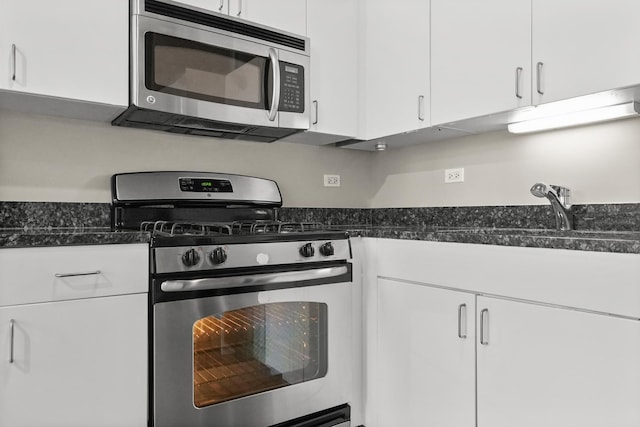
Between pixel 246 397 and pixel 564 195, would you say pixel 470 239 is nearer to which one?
pixel 564 195

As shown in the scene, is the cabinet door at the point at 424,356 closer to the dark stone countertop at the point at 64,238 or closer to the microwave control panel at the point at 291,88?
the microwave control panel at the point at 291,88

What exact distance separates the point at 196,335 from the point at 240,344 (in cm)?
18

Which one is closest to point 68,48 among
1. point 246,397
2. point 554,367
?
point 246,397

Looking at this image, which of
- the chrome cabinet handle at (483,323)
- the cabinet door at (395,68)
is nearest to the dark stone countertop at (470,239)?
the chrome cabinet handle at (483,323)

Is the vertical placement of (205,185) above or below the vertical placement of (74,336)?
above

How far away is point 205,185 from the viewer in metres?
2.12

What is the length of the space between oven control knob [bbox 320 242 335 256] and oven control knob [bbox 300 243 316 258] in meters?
Result: 0.05

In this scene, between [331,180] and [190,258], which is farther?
[331,180]

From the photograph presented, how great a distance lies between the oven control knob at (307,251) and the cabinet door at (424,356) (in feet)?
1.20

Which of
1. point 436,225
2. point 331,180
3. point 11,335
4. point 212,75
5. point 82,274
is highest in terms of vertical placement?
point 212,75

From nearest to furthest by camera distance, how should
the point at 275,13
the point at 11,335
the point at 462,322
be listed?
the point at 11,335, the point at 462,322, the point at 275,13

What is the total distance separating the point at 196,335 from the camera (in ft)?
4.99

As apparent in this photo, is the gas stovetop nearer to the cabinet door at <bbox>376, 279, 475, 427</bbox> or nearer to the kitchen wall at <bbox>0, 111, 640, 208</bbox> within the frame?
the kitchen wall at <bbox>0, 111, 640, 208</bbox>

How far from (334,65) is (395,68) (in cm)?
31
